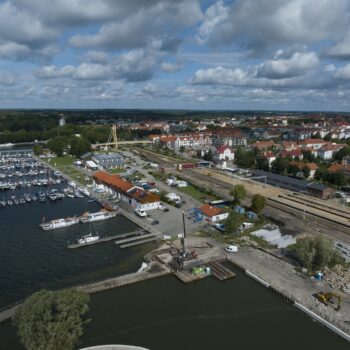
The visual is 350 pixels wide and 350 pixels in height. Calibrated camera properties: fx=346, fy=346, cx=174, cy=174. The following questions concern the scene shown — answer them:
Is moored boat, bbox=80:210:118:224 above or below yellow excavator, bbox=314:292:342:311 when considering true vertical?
below

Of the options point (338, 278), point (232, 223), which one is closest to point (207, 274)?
point (232, 223)

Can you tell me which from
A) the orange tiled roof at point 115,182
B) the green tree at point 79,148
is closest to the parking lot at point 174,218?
the orange tiled roof at point 115,182

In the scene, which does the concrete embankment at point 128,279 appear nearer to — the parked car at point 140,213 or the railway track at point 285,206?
the parked car at point 140,213

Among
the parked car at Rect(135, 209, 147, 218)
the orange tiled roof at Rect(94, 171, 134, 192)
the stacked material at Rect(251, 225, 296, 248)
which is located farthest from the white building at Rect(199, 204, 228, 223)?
the orange tiled roof at Rect(94, 171, 134, 192)

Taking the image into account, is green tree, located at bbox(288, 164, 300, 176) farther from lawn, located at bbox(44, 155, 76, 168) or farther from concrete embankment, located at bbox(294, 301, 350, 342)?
lawn, located at bbox(44, 155, 76, 168)

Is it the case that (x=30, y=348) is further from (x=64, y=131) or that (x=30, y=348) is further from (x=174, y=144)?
(x=64, y=131)
